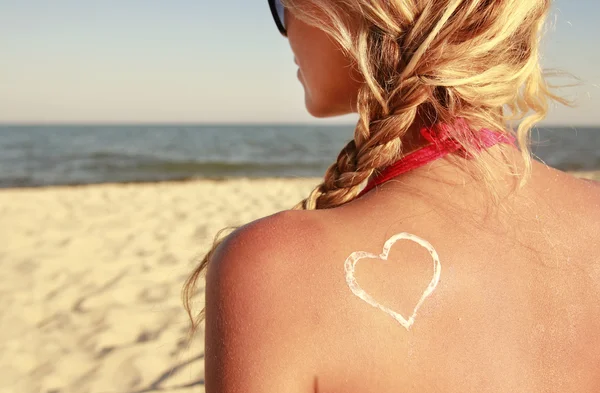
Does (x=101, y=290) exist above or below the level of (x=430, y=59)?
below

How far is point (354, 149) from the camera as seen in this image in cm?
118

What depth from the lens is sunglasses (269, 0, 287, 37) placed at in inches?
49.7

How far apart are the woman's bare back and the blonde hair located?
0.13 m

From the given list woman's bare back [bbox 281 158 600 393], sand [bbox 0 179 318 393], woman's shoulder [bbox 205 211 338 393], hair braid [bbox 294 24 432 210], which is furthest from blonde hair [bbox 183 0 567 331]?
sand [bbox 0 179 318 393]

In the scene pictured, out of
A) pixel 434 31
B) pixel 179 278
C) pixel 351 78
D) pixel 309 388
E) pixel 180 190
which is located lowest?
pixel 180 190

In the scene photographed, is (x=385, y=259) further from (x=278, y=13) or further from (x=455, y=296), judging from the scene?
(x=278, y=13)

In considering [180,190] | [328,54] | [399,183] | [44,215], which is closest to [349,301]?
[399,183]

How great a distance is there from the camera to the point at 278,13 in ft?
4.23

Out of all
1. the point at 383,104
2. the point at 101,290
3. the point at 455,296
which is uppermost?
the point at 383,104

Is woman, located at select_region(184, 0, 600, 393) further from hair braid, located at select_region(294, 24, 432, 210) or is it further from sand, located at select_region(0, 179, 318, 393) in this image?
sand, located at select_region(0, 179, 318, 393)

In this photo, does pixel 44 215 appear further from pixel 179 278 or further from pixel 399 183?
pixel 399 183

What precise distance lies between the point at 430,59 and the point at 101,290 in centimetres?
377

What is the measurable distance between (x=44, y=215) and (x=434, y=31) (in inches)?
255

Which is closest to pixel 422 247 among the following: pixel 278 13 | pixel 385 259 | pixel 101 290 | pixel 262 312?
pixel 385 259
